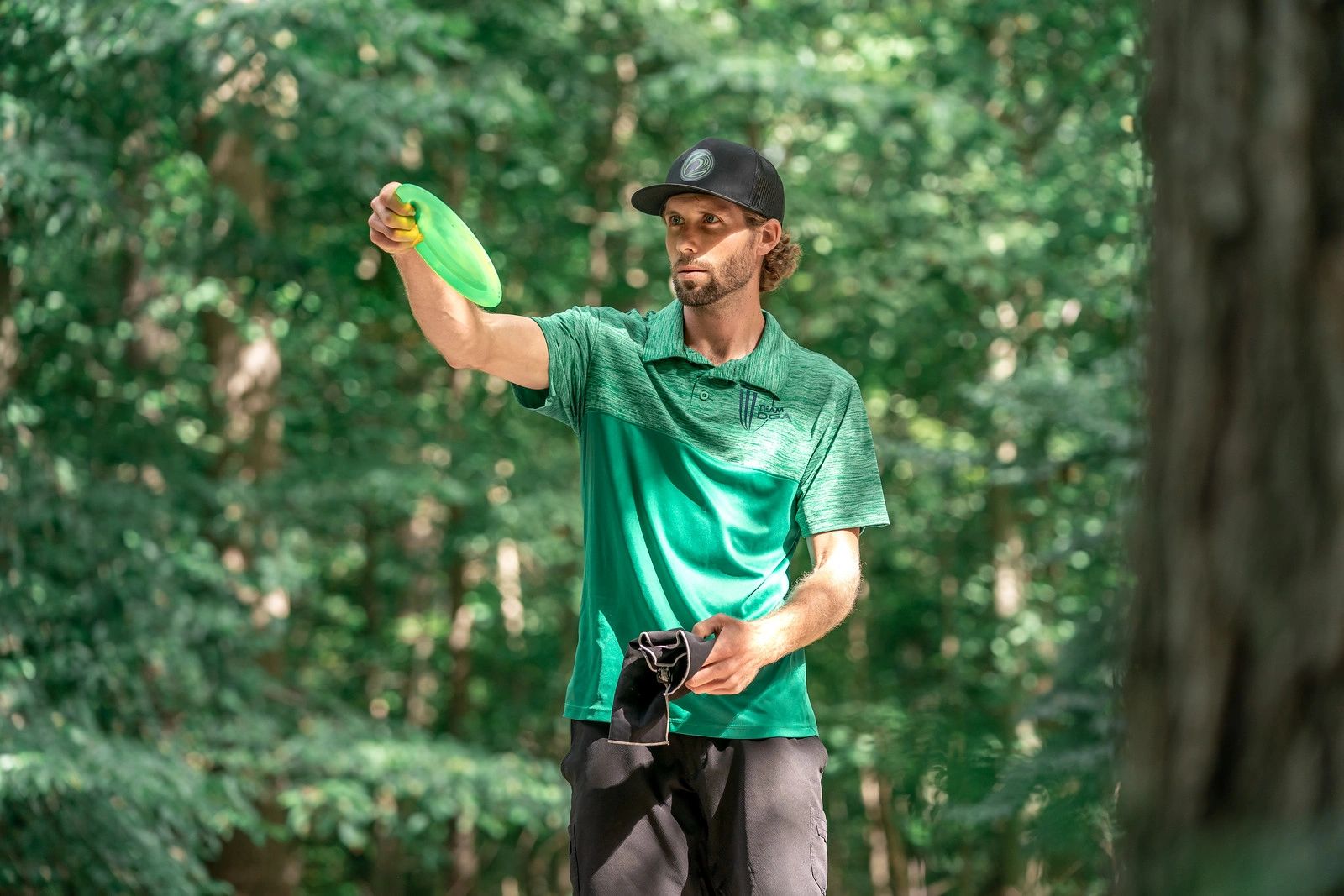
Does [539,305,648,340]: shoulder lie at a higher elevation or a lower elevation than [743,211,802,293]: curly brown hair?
lower

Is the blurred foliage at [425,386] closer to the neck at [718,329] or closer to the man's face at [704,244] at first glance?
the neck at [718,329]

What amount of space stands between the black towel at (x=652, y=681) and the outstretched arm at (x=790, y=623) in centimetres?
2

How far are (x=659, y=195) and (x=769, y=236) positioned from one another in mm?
232

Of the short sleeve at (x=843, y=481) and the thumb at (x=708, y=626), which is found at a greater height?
the short sleeve at (x=843, y=481)

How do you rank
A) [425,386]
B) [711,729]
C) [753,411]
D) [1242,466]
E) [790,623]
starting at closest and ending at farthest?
[1242,466]
[790,623]
[711,729]
[753,411]
[425,386]

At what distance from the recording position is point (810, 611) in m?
2.38

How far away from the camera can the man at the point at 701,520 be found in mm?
2420

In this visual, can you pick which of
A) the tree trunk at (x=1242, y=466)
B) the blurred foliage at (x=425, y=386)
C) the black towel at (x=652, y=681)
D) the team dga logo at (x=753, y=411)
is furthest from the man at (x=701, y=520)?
the tree trunk at (x=1242, y=466)

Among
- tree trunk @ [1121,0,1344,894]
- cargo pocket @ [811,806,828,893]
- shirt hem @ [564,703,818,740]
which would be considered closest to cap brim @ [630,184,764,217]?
shirt hem @ [564,703,818,740]

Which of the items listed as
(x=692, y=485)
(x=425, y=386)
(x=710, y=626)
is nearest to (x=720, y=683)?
(x=710, y=626)

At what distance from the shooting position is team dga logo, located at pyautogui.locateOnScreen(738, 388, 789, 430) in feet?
8.32

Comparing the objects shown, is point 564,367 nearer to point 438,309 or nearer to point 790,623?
point 438,309

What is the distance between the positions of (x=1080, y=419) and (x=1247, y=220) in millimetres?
7108

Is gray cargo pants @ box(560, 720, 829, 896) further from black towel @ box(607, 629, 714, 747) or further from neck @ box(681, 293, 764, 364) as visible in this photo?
neck @ box(681, 293, 764, 364)
